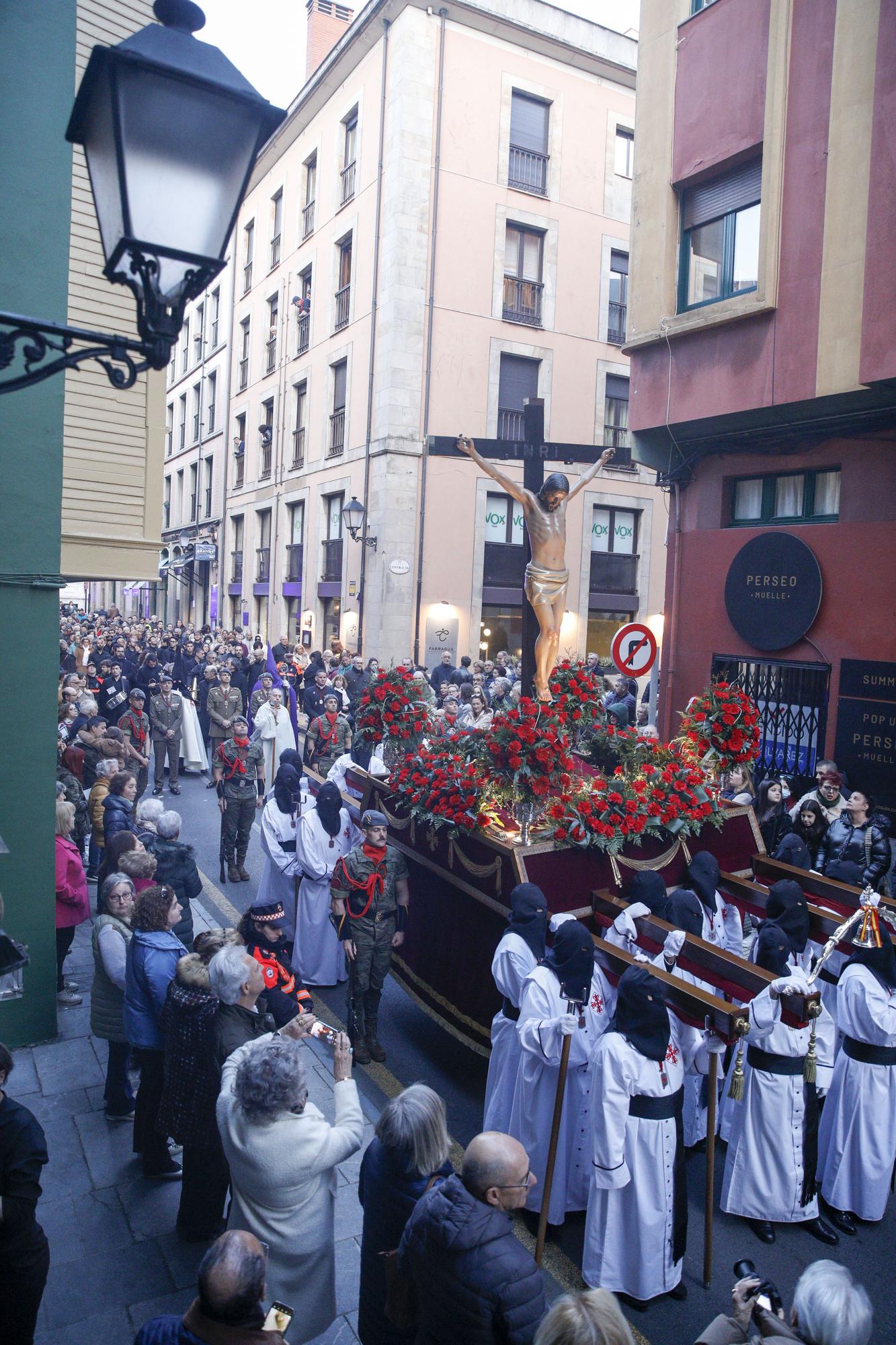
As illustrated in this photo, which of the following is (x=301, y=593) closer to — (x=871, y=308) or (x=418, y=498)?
(x=418, y=498)

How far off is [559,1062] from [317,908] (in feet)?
11.6

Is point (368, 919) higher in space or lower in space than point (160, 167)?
lower

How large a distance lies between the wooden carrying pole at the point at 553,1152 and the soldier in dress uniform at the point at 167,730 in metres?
10.6

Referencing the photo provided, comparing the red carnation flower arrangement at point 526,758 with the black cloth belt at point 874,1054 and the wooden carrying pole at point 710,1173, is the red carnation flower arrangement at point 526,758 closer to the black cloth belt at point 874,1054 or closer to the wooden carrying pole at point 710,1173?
the wooden carrying pole at point 710,1173

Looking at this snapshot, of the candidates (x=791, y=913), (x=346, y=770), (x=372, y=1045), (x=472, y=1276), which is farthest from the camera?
(x=346, y=770)

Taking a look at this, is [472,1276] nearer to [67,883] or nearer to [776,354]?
[67,883]

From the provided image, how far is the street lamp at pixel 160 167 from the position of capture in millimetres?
2457

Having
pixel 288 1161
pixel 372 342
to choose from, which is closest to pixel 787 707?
pixel 288 1161

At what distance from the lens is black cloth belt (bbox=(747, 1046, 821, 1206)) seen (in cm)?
517

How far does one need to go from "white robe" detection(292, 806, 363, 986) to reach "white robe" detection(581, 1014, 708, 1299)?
3862mm

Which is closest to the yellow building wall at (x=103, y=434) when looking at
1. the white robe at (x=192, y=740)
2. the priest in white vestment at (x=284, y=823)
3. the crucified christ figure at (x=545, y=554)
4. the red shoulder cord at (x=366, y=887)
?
the priest in white vestment at (x=284, y=823)

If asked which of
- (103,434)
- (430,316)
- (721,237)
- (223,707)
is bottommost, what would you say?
(223,707)

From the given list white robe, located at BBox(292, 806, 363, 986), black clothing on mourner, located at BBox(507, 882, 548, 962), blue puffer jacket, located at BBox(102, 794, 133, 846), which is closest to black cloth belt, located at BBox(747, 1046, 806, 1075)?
black clothing on mourner, located at BBox(507, 882, 548, 962)

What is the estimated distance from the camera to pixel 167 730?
14.4 m
